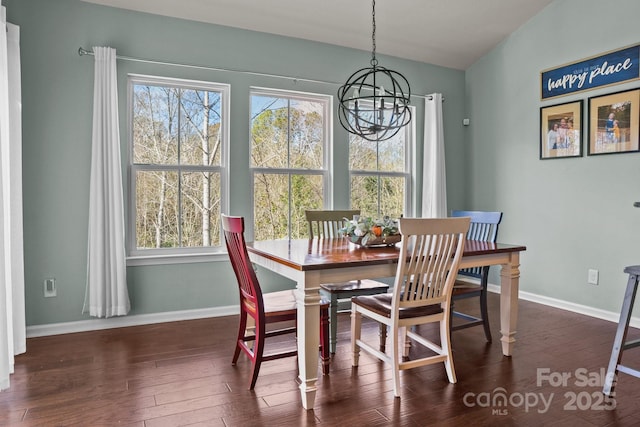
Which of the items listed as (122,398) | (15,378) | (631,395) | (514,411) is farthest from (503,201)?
(15,378)

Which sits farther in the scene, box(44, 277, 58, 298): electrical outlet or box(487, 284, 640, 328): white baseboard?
box(487, 284, 640, 328): white baseboard

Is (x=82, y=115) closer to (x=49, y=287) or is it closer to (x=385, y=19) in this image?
(x=49, y=287)

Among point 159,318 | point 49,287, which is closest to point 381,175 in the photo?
point 159,318

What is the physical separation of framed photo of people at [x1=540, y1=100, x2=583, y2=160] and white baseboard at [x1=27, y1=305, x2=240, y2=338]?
344 cm

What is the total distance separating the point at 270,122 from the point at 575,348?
316cm

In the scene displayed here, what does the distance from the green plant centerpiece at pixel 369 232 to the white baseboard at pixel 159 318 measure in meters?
1.68

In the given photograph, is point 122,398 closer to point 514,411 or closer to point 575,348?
point 514,411

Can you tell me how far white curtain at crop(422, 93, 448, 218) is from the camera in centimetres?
471

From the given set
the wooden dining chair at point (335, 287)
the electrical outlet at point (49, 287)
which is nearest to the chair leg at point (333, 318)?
the wooden dining chair at point (335, 287)

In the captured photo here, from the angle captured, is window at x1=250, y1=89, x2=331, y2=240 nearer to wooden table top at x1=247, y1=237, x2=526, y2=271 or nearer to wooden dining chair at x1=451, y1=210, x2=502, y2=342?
wooden table top at x1=247, y1=237, x2=526, y2=271

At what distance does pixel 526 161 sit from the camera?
4414mm

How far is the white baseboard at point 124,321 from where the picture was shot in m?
3.25

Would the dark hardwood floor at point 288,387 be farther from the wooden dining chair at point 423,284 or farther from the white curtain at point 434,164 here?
the white curtain at point 434,164

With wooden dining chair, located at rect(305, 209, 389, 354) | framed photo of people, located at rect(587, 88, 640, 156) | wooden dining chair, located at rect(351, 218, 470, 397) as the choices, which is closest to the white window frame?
wooden dining chair, located at rect(305, 209, 389, 354)
